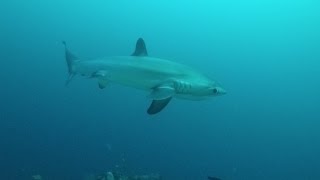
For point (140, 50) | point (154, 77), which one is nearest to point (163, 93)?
point (154, 77)

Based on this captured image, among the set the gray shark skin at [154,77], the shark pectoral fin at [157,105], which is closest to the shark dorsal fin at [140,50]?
the gray shark skin at [154,77]

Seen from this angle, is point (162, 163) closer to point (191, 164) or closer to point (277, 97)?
point (191, 164)

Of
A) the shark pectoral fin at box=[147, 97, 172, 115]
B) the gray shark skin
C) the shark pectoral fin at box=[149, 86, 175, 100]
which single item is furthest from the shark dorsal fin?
the shark pectoral fin at box=[147, 97, 172, 115]

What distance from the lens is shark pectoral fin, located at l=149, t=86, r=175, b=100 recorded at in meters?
7.30

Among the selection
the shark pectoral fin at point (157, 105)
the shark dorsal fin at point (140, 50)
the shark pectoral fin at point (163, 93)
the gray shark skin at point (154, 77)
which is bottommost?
the shark pectoral fin at point (157, 105)

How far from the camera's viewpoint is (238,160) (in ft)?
107

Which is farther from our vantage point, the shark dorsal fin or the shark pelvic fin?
the shark dorsal fin

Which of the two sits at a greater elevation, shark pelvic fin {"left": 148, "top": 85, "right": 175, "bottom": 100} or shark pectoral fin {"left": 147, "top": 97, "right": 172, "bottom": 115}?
shark pelvic fin {"left": 148, "top": 85, "right": 175, "bottom": 100}

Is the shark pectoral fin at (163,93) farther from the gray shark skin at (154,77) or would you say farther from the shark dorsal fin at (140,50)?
the shark dorsal fin at (140,50)

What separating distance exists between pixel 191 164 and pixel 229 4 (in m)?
45.2

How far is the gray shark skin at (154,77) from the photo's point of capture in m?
7.29

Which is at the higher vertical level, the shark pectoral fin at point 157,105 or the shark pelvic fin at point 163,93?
the shark pelvic fin at point 163,93

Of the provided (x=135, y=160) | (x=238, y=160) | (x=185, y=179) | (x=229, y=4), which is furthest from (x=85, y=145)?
(x=229, y=4)

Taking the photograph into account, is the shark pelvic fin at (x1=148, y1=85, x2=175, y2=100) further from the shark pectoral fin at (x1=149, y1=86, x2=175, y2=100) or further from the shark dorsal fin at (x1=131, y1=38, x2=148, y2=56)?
the shark dorsal fin at (x1=131, y1=38, x2=148, y2=56)
